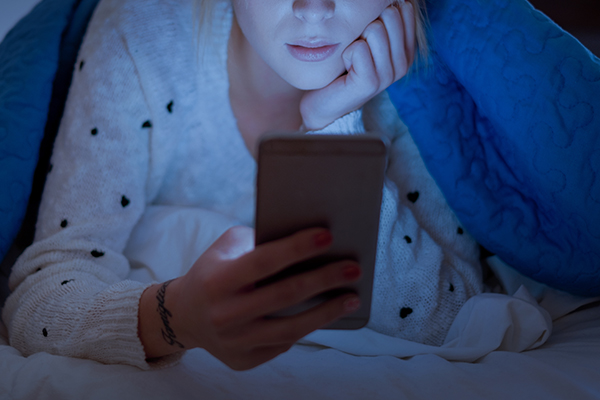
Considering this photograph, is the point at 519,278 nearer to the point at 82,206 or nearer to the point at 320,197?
the point at 320,197

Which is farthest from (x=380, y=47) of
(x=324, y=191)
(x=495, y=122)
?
(x=324, y=191)

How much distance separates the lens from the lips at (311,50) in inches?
26.6

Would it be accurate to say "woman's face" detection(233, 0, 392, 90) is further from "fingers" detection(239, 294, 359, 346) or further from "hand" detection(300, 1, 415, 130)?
"fingers" detection(239, 294, 359, 346)

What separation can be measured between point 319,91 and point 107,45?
371 millimetres

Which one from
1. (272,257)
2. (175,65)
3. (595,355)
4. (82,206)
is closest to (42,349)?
(82,206)

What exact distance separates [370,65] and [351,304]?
42 cm

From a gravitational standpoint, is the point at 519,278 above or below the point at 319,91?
below

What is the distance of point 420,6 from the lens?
0.80 metres

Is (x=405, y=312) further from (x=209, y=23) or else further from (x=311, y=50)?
(x=209, y=23)

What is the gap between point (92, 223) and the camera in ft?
2.28

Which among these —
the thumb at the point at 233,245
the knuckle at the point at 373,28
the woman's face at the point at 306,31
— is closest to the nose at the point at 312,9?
the woman's face at the point at 306,31

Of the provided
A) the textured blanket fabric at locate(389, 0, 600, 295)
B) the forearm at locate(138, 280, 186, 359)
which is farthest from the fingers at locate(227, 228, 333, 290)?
the textured blanket fabric at locate(389, 0, 600, 295)

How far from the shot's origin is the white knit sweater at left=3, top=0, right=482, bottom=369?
23.9 inches

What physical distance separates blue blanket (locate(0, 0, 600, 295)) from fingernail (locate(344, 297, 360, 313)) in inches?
16.7
